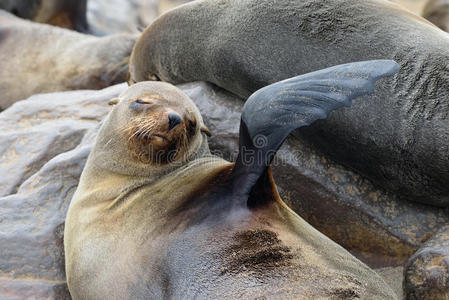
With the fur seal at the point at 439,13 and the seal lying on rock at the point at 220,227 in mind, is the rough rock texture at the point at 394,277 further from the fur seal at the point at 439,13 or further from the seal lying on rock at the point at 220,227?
the fur seal at the point at 439,13

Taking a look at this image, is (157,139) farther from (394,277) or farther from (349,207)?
(394,277)

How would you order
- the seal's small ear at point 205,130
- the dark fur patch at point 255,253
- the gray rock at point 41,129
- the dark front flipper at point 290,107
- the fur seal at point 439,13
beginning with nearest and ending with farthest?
the dark fur patch at point 255,253, the dark front flipper at point 290,107, the seal's small ear at point 205,130, the gray rock at point 41,129, the fur seal at point 439,13

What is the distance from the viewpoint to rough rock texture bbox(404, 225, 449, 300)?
9.57 ft

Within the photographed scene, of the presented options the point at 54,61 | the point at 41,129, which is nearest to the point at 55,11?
the point at 54,61

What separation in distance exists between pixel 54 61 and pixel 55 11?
8.02 ft

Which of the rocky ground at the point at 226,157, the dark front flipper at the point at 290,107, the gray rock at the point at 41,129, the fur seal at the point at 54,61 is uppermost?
the dark front flipper at the point at 290,107

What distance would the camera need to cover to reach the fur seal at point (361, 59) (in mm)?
3301

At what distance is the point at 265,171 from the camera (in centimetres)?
266

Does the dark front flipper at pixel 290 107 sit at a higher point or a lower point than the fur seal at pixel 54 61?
higher

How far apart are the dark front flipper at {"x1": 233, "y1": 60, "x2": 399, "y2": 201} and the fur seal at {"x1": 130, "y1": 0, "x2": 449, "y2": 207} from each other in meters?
0.73

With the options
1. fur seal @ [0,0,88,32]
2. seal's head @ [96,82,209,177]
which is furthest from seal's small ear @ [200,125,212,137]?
fur seal @ [0,0,88,32]

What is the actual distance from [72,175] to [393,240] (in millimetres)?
1947

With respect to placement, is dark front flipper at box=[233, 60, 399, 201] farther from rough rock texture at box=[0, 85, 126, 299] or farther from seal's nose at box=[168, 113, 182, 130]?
rough rock texture at box=[0, 85, 126, 299]

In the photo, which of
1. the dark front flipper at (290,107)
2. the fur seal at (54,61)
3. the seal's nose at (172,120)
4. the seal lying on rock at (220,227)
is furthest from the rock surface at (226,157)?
the fur seal at (54,61)
